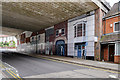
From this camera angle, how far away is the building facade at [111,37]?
43.0ft

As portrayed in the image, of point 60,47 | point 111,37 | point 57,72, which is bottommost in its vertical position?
point 57,72

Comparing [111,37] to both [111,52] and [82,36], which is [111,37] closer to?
[111,52]

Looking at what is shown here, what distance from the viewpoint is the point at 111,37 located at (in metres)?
13.8

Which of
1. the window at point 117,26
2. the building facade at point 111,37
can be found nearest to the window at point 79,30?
the building facade at point 111,37

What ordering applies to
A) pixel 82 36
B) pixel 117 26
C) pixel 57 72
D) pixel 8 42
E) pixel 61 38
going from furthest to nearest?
1. pixel 8 42
2. pixel 61 38
3. pixel 82 36
4. pixel 117 26
5. pixel 57 72

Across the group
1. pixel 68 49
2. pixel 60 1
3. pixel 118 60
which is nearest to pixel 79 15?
pixel 60 1

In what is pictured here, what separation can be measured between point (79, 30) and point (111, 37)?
19.3ft

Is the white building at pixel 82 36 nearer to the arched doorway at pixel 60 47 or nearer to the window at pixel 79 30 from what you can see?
the window at pixel 79 30

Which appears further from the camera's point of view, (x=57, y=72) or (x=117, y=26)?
(x=117, y=26)

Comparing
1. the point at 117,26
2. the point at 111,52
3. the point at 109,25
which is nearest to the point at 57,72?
the point at 111,52

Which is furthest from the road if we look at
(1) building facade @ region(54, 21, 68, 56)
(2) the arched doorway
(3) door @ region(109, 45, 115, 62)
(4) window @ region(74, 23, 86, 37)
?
(2) the arched doorway

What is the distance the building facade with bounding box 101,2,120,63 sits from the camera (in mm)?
13109

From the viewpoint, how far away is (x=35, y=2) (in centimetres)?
1435

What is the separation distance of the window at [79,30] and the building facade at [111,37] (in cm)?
343
